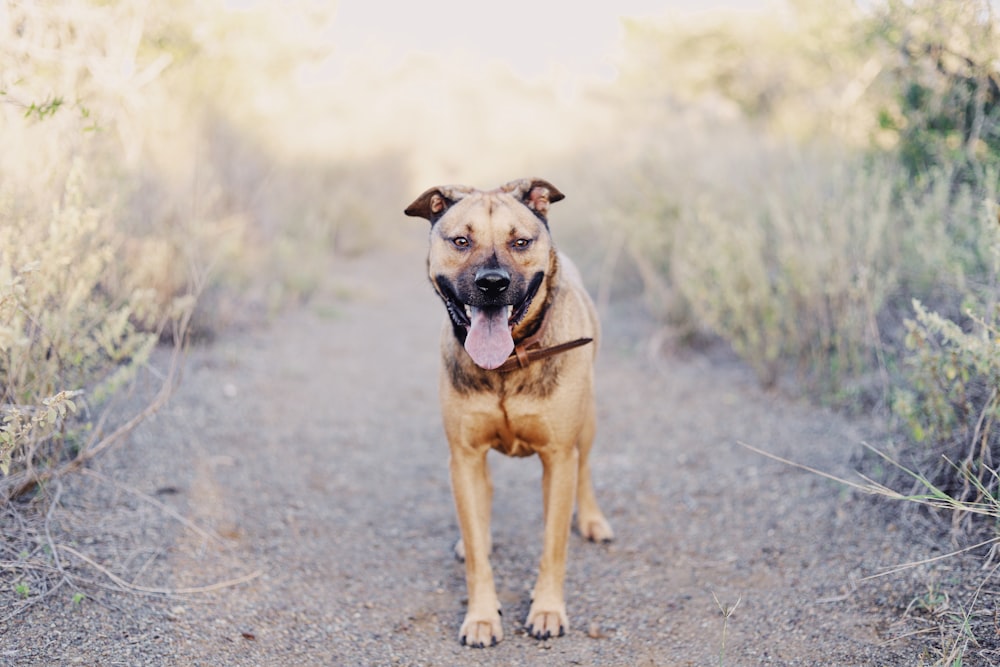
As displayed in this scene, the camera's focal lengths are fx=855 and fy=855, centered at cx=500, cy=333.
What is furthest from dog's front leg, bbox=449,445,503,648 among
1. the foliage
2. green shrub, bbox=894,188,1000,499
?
the foliage

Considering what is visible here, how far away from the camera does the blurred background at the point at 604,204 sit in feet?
12.5

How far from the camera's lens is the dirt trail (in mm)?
3174

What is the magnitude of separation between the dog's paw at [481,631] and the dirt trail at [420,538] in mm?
47

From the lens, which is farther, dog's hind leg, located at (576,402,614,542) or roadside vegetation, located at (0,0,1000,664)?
dog's hind leg, located at (576,402,614,542)

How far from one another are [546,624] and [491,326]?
1.22 m

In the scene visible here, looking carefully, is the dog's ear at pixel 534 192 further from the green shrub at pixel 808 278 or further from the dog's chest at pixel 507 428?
the green shrub at pixel 808 278

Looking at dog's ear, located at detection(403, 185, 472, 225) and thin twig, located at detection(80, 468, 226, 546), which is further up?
dog's ear, located at detection(403, 185, 472, 225)

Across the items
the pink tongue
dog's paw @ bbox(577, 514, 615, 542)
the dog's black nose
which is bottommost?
dog's paw @ bbox(577, 514, 615, 542)

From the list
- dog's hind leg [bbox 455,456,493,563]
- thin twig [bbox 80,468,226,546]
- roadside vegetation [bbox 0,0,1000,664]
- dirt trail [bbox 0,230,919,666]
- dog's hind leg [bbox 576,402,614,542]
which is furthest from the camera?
dog's hind leg [bbox 576,402,614,542]

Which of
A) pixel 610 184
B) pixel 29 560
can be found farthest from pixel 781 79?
pixel 29 560

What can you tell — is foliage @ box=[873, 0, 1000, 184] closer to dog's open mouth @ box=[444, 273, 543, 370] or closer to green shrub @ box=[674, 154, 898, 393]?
green shrub @ box=[674, 154, 898, 393]

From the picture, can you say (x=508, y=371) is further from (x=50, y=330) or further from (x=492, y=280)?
(x=50, y=330)

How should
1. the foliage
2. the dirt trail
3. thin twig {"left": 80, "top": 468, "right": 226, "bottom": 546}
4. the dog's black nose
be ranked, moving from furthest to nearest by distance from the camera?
the foliage, thin twig {"left": 80, "top": 468, "right": 226, "bottom": 546}, the dirt trail, the dog's black nose

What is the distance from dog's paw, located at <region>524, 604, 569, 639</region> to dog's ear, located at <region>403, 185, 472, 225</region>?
1.66 meters
